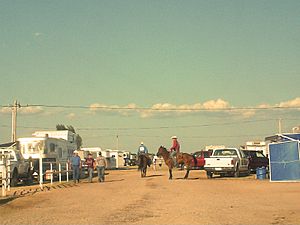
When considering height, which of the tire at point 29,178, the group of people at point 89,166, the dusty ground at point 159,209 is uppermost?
the group of people at point 89,166

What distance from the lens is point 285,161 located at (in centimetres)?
2717

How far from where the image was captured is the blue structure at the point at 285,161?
26359 mm

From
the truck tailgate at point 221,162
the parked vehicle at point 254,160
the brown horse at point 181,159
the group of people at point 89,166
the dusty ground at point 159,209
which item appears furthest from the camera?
the parked vehicle at point 254,160

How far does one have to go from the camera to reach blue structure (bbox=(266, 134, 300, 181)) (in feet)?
86.5

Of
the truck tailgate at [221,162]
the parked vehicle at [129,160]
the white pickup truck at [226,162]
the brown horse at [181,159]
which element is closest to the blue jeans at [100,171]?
the brown horse at [181,159]

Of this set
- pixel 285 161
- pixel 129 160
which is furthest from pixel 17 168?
pixel 129 160

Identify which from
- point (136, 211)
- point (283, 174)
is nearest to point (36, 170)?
point (283, 174)

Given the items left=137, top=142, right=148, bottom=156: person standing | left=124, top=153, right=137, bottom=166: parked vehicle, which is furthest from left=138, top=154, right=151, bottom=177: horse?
left=124, top=153, right=137, bottom=166: parked vehicle

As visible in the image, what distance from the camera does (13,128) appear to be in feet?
171

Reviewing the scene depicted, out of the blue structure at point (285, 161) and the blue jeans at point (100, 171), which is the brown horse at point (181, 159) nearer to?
the blue jeans at point (100, 171)

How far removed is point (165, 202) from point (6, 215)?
4.89 metres

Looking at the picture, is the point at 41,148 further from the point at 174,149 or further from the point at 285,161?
the point at 285,161

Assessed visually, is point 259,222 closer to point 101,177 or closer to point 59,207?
point 59,207

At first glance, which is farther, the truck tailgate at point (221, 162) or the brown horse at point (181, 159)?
the brown horse at point (181, 159)
